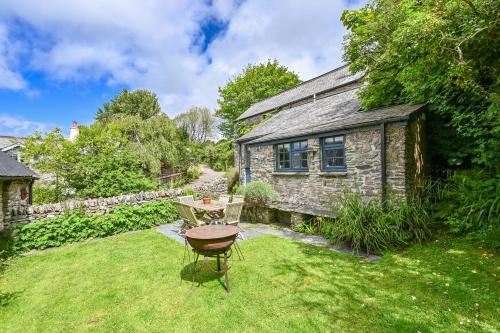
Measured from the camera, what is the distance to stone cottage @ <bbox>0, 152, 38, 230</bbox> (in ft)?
22.5

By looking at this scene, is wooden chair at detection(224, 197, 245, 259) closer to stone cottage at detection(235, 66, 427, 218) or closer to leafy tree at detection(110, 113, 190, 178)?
stone cottage at detection(235, 66, 427, 218)

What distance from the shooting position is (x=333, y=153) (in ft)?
28.1

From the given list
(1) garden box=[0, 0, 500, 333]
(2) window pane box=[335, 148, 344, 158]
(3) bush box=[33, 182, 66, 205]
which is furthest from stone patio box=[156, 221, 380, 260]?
(3) bush box=[33, 182, 66, 205]

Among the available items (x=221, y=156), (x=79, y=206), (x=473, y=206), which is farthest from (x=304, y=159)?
(x=221, y=156)

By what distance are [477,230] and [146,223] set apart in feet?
33.9

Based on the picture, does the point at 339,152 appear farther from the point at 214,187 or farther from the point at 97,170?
the point at 97,170

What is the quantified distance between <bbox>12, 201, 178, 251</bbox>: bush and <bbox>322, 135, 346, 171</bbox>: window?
6.75 m

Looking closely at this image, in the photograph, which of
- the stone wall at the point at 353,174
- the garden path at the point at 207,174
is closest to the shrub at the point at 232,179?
the stone wall at the point at 353,174

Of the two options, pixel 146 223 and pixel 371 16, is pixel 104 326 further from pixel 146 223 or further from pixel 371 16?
pixel 371 16

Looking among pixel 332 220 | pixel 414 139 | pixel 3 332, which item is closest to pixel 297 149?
pixel 332 220

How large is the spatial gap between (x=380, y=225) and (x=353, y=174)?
2.08m

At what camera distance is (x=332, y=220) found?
776 cm

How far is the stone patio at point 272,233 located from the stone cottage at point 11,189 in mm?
4275

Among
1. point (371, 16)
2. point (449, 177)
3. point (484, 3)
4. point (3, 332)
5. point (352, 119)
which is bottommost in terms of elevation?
point (3, 332)
